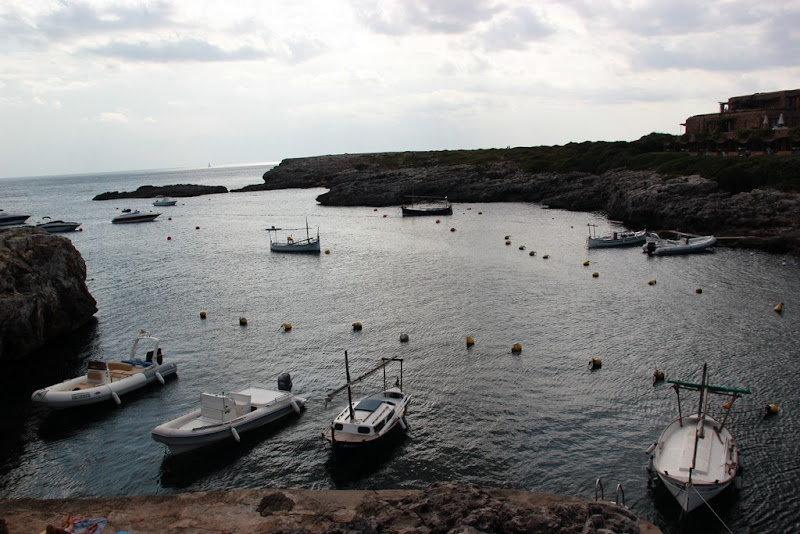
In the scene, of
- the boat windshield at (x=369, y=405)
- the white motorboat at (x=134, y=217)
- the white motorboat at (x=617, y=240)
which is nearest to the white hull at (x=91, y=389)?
the boat windshield at (x=369, y=405)

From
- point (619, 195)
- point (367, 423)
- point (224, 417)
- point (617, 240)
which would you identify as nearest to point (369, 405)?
point (367, 423)

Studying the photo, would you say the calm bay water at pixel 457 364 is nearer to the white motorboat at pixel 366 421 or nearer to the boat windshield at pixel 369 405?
the white motorboat at pixel 366 421

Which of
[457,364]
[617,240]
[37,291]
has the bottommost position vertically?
[457,364]

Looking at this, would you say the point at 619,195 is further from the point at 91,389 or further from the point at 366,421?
the point at 91,389

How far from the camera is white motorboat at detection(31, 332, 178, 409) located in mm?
35094

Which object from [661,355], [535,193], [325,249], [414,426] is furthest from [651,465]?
[535,193]

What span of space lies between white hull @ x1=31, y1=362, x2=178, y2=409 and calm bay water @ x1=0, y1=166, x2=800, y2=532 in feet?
2.73

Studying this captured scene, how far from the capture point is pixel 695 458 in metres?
24.8

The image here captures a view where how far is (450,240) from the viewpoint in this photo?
96.1 metres

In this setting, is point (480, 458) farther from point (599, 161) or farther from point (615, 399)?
point (599, 161)

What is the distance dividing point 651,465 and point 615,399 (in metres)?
8.47

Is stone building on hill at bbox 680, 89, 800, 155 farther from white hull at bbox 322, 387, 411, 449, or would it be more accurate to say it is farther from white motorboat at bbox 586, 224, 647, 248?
white hull at bbox 322, 387, 411, 449

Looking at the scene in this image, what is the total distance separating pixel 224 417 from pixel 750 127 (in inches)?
5030

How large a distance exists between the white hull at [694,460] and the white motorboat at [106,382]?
105 feet
